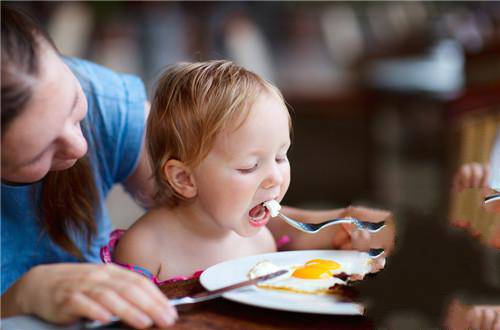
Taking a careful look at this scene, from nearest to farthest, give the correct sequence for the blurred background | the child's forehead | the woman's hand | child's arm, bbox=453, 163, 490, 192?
the woman's hand, the child's forehead, child's arm, bbox=453, 163, 490, 192, the blurred background

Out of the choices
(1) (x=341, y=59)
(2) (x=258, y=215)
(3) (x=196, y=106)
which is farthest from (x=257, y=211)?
(1) (x=341, y=59)

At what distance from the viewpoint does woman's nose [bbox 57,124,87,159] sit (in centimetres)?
56

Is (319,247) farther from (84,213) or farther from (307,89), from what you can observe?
(307,89)

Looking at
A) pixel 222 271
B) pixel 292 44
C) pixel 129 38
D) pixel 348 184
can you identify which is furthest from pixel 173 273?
pixel 292 44

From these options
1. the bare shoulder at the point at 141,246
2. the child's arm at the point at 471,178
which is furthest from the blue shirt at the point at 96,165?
the child's arm at the point at 471,178

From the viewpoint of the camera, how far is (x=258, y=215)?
62cm

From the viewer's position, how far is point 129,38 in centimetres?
404

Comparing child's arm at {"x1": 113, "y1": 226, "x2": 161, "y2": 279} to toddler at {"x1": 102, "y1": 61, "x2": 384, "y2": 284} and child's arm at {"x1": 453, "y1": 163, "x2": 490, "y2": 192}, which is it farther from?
child's arm at {"x1": 453, "y1": 163, "x2": 490, "y2": 192}

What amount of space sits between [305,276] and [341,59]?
4408 millimetres

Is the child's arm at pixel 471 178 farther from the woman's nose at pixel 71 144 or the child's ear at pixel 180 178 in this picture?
the woman's nose at pixel 71 144

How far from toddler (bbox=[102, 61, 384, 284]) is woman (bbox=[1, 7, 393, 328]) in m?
0.07

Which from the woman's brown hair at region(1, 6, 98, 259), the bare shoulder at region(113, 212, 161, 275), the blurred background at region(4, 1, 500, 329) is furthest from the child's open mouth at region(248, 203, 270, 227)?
the blurred background at region(4, 1, 500, 329)

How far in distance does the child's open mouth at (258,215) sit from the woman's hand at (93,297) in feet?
0.43

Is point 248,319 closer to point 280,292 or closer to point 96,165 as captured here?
point 280,292
